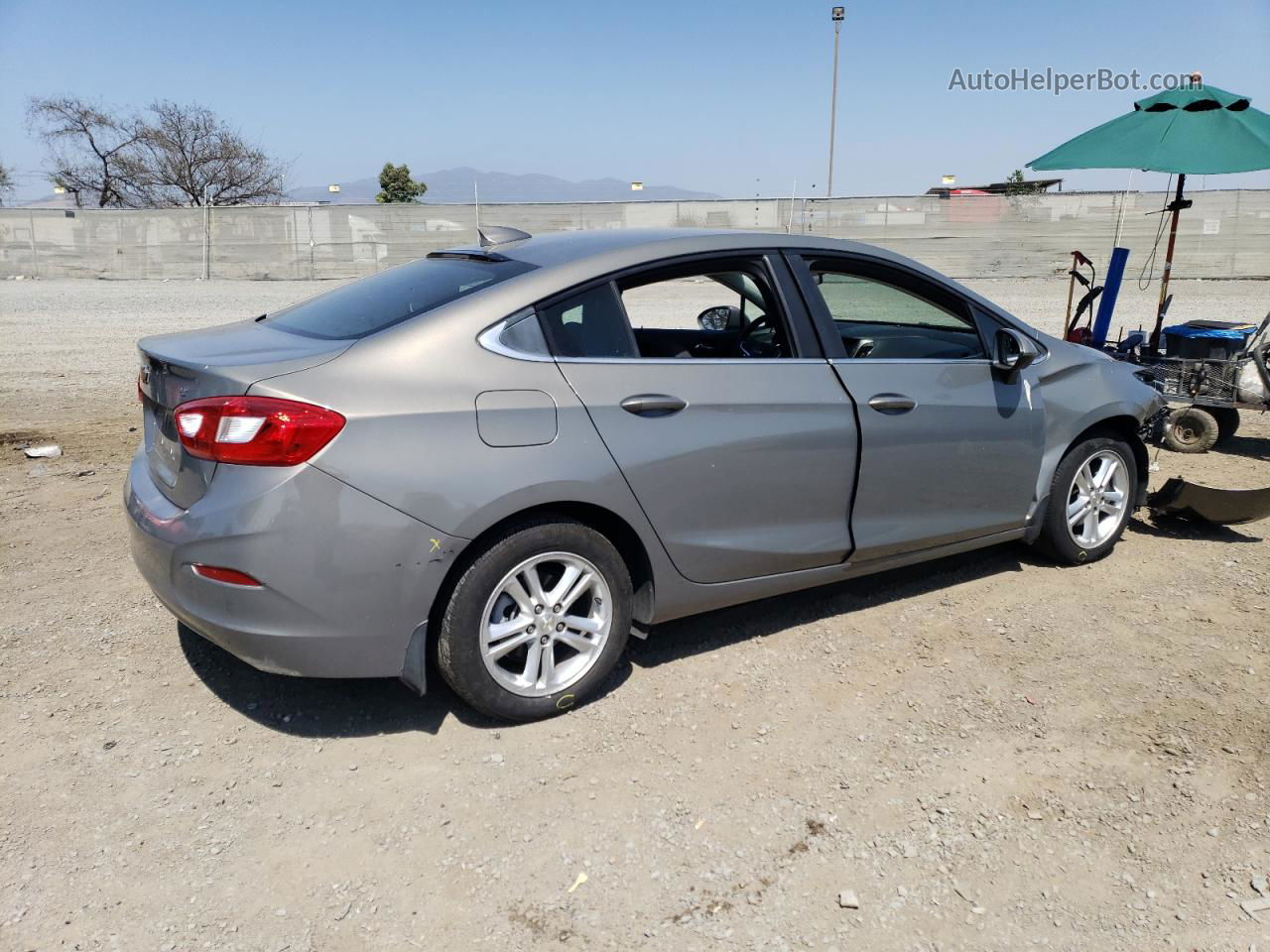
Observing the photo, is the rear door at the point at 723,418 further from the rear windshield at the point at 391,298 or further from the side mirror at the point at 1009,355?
the side mirror at the point at 1009,355

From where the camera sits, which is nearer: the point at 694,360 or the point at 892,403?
the point at 694,360

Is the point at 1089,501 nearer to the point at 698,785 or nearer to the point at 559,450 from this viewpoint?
the point at 698,785

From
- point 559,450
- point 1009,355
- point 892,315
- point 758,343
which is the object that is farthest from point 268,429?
point 1009,355

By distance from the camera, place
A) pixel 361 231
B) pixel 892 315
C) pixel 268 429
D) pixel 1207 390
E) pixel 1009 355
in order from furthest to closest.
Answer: pixel 361 231 < pixel 1207 390 < pixel 892 315 < pixel 1009 355 < pixel 268 429

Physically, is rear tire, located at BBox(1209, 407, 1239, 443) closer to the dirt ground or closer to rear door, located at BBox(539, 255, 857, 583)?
the dirt ground

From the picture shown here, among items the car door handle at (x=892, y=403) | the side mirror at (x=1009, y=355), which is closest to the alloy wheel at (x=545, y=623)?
the car door handle at (x=892, y=403)

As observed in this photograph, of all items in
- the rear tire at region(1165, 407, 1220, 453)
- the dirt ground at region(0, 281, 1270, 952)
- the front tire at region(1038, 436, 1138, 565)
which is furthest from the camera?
the rear tire at region(1165, 407, 1220, 453)

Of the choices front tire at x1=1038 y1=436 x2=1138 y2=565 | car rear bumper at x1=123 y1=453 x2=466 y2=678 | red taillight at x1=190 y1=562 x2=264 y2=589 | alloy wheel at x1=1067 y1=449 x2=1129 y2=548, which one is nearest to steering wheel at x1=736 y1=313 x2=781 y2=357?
car rear bumper at x1=123 y1=453 x2=466 y2=678

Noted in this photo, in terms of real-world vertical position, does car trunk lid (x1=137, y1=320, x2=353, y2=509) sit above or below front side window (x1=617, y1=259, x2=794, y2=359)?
below

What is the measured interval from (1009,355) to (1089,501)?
41.3 inches

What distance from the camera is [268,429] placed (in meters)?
2.90

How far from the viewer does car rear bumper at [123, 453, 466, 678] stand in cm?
290

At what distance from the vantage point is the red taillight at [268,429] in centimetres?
289

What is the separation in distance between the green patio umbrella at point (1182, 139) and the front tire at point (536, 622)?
624 cm
